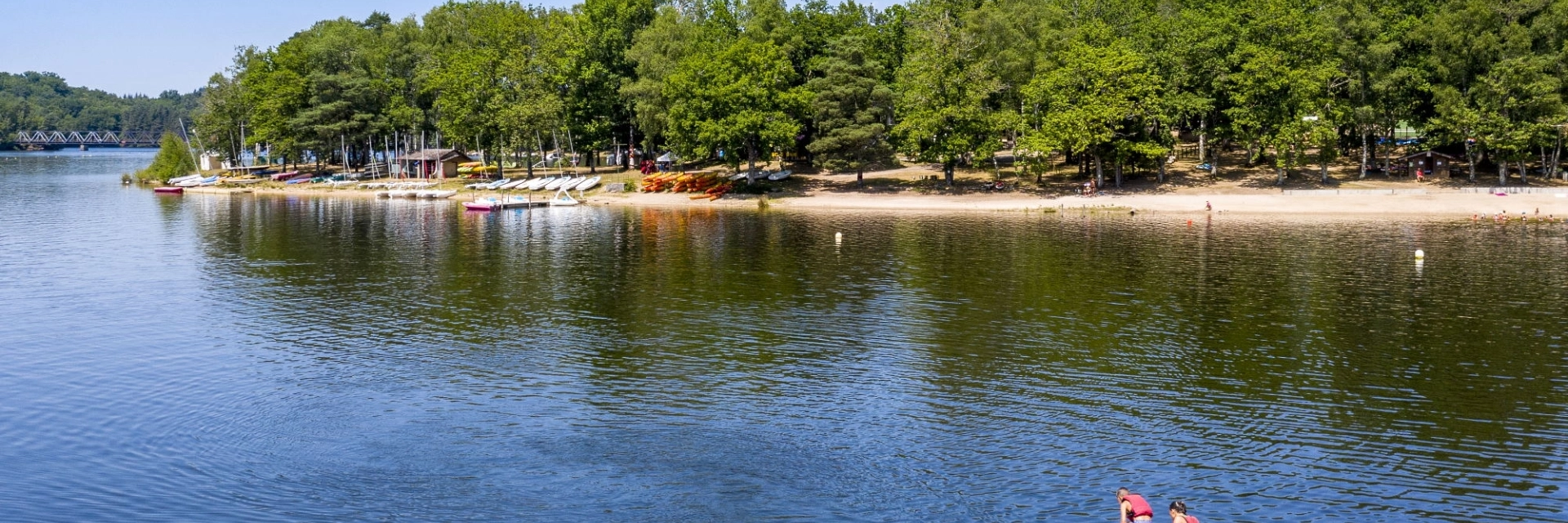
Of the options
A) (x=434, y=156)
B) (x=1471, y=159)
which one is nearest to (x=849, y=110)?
(x=1471, y=159)

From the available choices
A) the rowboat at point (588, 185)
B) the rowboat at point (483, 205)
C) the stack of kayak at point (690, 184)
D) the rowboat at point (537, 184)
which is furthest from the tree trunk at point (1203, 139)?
the rowboat at point (483, 205)

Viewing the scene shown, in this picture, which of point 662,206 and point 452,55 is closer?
point 662,206

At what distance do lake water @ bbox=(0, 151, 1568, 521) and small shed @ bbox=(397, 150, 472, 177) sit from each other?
7136 centimetres

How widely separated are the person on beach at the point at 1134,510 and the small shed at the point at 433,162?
131932mm

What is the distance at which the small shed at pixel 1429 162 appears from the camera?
355ft

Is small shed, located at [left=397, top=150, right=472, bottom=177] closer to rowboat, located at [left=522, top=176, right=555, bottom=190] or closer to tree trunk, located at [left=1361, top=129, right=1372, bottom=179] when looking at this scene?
rowboat, located at [left=522, top=176, right=555, bottom=190]

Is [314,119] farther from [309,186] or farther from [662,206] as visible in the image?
[662,206]

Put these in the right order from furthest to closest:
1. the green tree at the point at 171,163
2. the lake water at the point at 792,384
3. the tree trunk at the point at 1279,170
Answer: the green tree at the point at 171,163
the tree trunk at the point at 1279,170
the lake water at the point at 792,384

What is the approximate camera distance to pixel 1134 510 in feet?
84.5

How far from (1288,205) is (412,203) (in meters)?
89.8

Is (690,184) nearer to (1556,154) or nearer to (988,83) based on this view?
(988,83)

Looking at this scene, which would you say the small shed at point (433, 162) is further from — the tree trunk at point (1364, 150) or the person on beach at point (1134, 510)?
the person on beach at point (1134, 510)

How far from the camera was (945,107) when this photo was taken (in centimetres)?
11131

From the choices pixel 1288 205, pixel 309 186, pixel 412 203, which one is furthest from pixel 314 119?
pixel 1288 205
